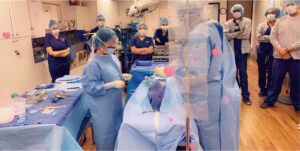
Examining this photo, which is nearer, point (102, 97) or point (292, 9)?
point (102, 97)

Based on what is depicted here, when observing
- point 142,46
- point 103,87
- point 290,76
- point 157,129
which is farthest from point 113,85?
point 290,76

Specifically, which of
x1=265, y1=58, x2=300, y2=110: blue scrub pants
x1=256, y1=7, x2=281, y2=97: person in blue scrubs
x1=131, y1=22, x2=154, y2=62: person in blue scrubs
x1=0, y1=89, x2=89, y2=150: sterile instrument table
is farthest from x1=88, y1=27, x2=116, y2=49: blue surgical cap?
x1=256, y1=7, x2=281, y2=97: person in blue scrubs

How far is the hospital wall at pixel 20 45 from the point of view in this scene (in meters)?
2.99

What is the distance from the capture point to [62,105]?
190cm

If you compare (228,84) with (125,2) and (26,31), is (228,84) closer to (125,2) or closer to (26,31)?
(26,31)

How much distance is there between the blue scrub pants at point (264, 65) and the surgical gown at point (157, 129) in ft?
8.22

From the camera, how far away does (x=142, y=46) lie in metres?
3.50

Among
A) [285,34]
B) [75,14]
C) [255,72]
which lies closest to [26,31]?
[75,14]

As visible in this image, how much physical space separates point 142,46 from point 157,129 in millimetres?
2130

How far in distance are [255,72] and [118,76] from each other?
420 centimetres

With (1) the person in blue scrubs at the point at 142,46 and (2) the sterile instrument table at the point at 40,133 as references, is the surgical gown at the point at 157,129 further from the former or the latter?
(1) the person in blue scrubs at the point at 142,46

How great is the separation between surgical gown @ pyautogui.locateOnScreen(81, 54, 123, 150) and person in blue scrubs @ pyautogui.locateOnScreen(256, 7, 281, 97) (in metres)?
2.44

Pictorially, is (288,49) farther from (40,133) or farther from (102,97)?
(40,133)

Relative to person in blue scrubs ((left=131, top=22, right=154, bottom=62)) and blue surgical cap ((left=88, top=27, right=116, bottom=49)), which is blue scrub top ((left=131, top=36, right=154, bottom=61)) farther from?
blue surgical cap ((left=88, top=27, right=116, bottom=49))
